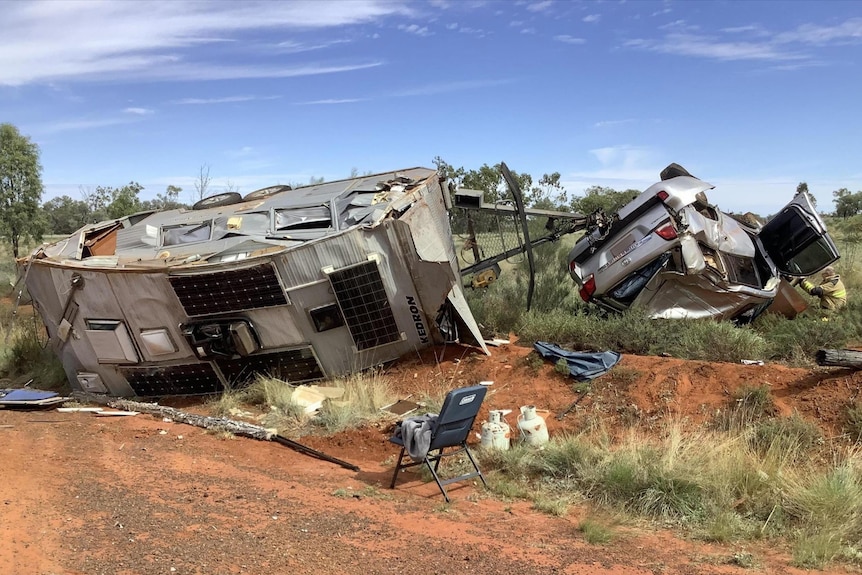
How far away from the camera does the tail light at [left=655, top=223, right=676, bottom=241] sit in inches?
416

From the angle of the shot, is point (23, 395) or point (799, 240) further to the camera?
point (799, 240)

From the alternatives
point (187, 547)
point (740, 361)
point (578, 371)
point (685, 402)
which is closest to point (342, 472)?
point (187, 547)

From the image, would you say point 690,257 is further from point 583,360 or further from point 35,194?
point 35,194

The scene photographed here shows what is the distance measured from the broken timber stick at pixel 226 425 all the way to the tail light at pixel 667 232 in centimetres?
609

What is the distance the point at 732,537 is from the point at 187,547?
428 cm

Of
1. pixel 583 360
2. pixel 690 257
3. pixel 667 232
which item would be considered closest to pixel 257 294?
pixel 583 360

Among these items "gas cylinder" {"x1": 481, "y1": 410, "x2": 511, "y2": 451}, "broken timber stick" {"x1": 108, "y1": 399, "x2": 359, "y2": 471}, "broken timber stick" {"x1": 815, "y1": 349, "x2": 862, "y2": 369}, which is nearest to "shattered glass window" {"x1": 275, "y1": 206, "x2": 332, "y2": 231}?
"broken timber stick" {"x1": 108, "y1": 399, "x2": 359, "y2": 471}

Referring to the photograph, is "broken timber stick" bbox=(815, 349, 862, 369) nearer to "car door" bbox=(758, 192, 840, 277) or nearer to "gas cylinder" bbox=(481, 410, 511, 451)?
"gas cylinder" bbox=(481, 410, 511, 451)

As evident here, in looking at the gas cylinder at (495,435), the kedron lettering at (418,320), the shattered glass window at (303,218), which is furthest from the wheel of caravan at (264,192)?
the gas cylinder at (495,435)

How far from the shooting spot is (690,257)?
34.4ft

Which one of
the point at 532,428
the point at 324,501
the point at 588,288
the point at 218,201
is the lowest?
the point at 532,428

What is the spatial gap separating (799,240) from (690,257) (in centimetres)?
267

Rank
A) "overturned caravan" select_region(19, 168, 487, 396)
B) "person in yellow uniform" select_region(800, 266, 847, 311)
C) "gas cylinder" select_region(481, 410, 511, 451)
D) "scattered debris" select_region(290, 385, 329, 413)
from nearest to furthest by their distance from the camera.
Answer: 1. "gas cylinder" select_region(481, 410, 511, 451)
2. "scattered debris" select_region(290, 385, 329, 413)
3. "overturned caravan" select_region(19, 168, 487, 396)
4. "person in yellow uniform" select_region(800, 266, 847, 311)

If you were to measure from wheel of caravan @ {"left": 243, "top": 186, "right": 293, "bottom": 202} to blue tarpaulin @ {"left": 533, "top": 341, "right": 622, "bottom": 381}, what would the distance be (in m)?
6.06
